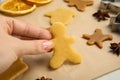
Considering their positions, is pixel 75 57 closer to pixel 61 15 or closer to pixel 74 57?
pixel 74 57

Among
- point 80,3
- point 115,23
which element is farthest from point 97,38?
point 80,3

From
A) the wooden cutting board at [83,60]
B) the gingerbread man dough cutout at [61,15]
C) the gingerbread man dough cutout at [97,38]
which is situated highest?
the gingerbread man dough cutout at [61,15]

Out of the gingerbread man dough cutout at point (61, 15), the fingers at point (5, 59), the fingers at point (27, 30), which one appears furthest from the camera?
the gingerbread man dough cutout at point (61, 15)

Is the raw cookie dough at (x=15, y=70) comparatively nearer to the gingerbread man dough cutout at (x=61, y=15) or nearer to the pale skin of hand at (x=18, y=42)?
the pale skin of hand at (x=18, y=42)

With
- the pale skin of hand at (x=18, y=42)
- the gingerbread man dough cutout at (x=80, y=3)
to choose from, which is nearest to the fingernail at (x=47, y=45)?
the pale skin of hand at (x=18, y=42)

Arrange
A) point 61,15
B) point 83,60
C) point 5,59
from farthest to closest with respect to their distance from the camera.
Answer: point 61,15 → point 83,60 → point 5,59

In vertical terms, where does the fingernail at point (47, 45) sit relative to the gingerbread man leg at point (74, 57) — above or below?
above

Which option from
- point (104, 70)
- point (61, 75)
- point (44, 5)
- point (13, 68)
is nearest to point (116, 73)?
point (104, 70)
